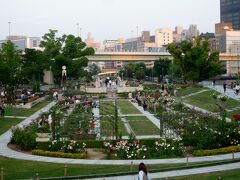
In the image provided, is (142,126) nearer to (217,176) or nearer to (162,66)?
(217,176)

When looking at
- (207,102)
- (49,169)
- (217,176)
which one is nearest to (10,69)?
(207,102)

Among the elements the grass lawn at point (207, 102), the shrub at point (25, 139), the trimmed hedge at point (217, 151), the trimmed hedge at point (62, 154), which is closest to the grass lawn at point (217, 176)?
the trimmed hedge at point (217, 151)

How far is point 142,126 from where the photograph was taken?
130 ft

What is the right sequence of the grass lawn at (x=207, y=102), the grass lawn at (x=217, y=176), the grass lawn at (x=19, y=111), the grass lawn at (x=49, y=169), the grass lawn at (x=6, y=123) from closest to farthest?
1. the grass lawn at (x=217, y=176)
2. the grass lawn at (x=49, y=169)
3. the grass lawn at (x=6, y=123)
4. the grass lawn at (x=19, y=111)
5. the grass lawn at (x=207, y=102)

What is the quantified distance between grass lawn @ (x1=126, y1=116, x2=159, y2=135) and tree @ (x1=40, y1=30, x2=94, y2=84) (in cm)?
4460

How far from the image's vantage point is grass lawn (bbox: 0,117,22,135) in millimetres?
38588

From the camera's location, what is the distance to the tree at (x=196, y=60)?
292 feet

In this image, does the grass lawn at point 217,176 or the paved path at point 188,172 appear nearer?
the grass lawn at point 217,176

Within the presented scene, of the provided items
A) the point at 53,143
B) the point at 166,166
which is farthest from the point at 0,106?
the point at 166,166

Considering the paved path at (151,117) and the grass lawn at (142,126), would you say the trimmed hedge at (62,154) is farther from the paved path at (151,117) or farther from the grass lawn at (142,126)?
the paved path at (151,117)

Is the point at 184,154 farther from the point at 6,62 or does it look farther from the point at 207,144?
the point at 6,62

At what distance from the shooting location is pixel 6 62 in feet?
206

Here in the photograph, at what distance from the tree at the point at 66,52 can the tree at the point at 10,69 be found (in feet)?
76.0

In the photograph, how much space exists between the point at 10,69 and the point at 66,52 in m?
29.5
